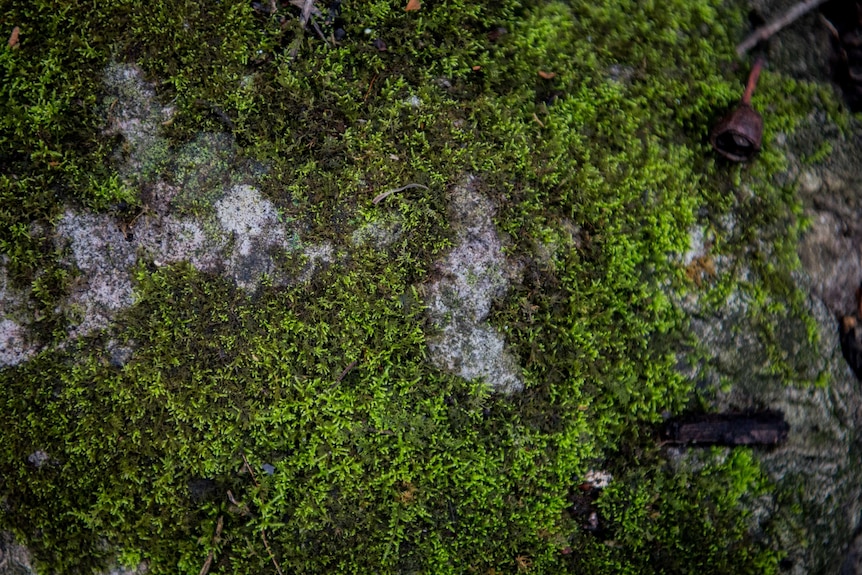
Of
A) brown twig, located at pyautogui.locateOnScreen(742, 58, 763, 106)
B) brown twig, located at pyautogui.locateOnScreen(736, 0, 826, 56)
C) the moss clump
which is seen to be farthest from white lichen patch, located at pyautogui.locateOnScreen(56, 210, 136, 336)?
brown twig, located at pyautogui.locateOnScreen(736, 0, 826, 56)

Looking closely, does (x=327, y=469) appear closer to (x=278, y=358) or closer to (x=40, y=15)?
(x=278, y=358)

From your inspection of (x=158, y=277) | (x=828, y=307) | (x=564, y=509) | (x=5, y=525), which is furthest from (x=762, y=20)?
(x=5, y=525)

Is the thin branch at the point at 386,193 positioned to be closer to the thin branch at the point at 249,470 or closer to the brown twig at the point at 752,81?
the thin branch at the point at 249,470

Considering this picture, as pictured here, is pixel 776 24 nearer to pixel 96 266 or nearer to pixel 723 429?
pixel 723 429

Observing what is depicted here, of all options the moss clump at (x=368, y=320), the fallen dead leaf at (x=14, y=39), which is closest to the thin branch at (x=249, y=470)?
the moss clump at (x=368, y=320)

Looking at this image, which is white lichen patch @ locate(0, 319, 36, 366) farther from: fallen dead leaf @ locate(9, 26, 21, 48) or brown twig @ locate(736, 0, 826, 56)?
brown twig @ locate(736, 0, 826, 56)
